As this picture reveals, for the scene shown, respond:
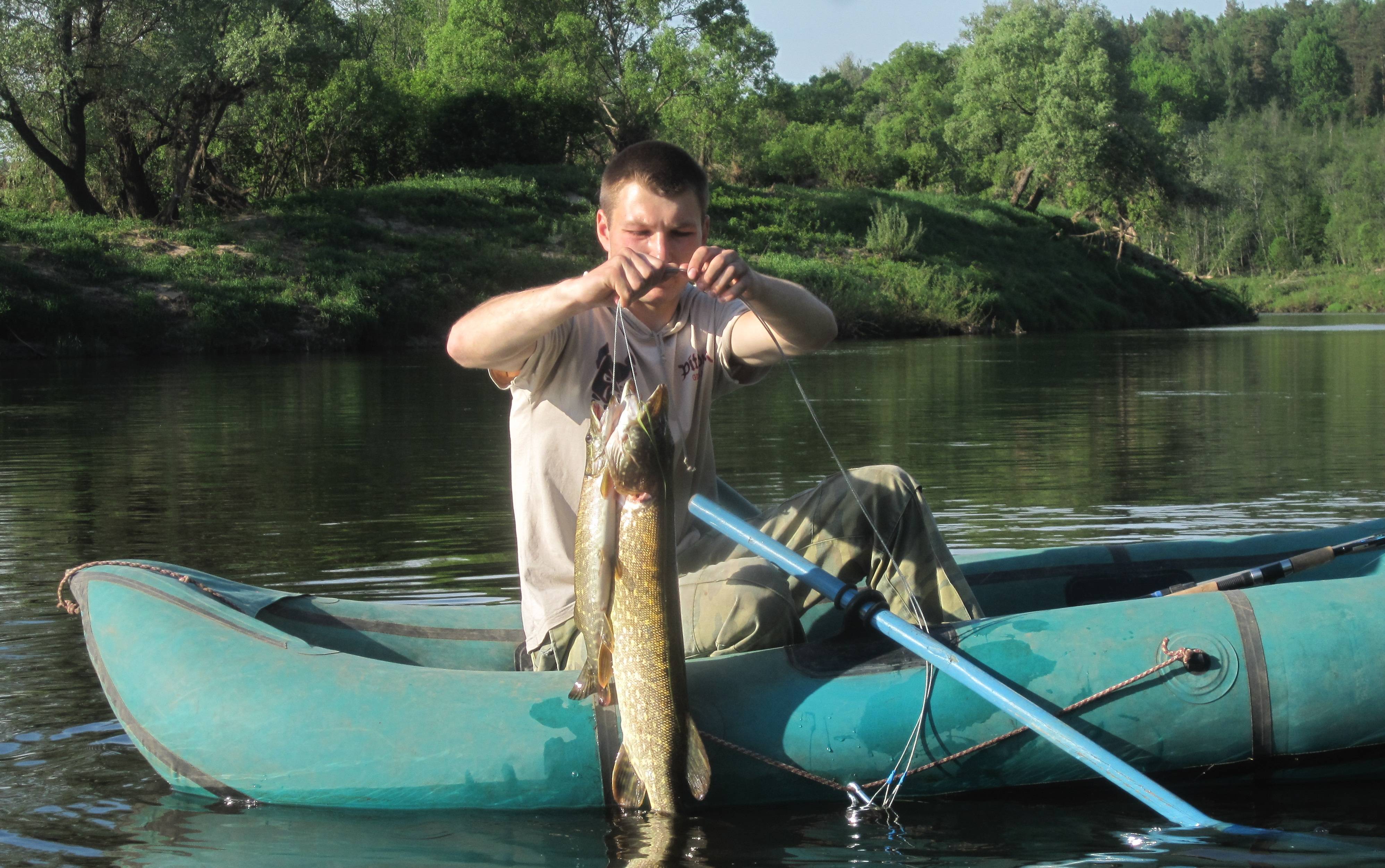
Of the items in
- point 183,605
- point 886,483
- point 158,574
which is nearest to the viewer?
point 886,483

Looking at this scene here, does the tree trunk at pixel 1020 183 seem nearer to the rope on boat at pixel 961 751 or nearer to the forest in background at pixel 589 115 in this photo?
the forest in background at pixel 589 115

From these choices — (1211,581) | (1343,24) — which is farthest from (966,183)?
(1343,24)

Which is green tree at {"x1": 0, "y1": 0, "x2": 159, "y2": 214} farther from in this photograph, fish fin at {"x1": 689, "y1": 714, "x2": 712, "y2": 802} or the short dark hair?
fish fin at {"x1": 689, "y1": 714, "x2": 712, "y2": 802}

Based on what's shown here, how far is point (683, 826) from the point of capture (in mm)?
3758

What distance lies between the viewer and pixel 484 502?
9195mm

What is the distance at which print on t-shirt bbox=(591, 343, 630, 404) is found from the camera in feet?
12.3

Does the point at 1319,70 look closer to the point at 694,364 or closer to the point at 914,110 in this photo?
the point at 914,110

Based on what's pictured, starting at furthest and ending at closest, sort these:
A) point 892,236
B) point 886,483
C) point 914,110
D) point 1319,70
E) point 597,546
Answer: point 1319,70 → point 914,110 → point 892,236 → point 886,483 → point 597,546

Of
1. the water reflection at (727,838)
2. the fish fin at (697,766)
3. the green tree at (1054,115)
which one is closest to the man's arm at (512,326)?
the fish fin at (697,766)

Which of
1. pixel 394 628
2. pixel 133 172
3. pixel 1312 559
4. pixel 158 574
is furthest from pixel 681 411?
pixel 133 172

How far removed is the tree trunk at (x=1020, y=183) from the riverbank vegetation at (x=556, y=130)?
0.13 meters

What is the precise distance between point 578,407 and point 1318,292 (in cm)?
6440

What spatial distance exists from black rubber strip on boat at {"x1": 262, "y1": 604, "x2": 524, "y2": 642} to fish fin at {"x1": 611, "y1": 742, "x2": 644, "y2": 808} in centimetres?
109

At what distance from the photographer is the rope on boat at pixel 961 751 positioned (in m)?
3.78
